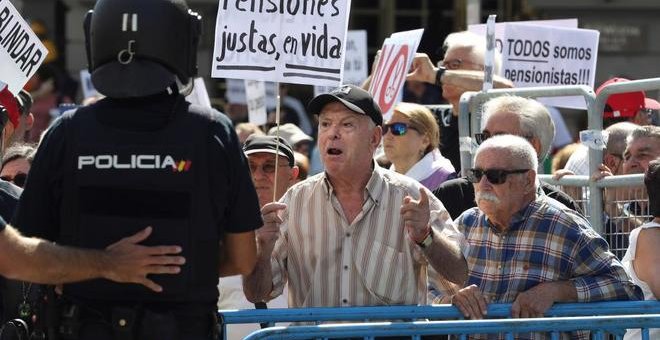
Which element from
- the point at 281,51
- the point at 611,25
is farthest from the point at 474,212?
the point at 611,25

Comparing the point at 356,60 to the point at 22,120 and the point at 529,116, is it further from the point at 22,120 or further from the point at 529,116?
the point at 529,116

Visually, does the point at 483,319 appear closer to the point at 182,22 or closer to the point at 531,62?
the point at 182,22

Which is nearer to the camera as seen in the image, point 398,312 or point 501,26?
point 398,312

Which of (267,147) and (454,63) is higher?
(454,63)

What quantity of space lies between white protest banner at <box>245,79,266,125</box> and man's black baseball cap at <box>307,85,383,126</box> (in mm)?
4695

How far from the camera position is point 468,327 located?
481 centimetres

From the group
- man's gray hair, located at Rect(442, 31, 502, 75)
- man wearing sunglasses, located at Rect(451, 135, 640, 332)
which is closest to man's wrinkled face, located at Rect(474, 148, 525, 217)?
man wearing sunglasses, located at Rect(451, 135, 640, 332)

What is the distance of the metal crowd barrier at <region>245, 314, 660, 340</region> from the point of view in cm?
Result: 475

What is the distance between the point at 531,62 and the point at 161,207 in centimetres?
476

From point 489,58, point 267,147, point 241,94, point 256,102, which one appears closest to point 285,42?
point 267,147

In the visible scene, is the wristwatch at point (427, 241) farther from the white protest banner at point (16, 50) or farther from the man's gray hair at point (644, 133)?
the white protest banner at point (16, 50)

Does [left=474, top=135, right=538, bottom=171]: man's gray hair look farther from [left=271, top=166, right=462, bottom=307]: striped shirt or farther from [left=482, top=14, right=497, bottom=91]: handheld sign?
[left=482, top=14, right=497, bottom=91]: handheld sign

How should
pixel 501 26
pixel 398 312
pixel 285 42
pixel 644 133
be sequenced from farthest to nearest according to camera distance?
pixel 501 26 < pixel 644 133 < pixel 285 42 < pixel 398 312

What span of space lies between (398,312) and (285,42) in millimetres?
1719
